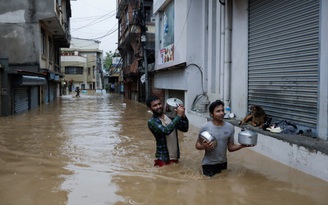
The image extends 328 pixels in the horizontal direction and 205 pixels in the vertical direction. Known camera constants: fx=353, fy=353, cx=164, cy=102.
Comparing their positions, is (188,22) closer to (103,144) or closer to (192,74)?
(192,74)

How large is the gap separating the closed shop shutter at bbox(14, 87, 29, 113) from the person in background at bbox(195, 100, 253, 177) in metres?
15.3

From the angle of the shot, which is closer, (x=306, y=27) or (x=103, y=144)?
(x=306, y=27)

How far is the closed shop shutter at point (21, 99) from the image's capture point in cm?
1845

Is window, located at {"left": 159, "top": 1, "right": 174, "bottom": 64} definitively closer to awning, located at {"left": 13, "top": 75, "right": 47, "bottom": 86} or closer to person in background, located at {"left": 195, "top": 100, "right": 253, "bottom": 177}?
awning, located at {"left": 13, "top": 75, "right": 47, "bottom": 86}

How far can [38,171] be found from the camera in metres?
6.40

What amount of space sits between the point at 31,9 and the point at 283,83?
18396 millimetres

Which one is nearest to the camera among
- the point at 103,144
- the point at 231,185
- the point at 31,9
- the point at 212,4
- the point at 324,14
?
the point at 231,185

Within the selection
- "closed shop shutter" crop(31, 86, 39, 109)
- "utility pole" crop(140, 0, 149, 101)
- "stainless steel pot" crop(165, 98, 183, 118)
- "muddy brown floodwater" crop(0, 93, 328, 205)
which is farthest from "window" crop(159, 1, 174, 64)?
"stainless steel pot" crop(165, 98, 183, 118)

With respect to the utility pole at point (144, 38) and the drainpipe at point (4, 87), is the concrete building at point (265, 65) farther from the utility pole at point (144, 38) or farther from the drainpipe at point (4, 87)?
the drainpipe at point (4, 87)

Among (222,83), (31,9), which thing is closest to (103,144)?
(222,83)

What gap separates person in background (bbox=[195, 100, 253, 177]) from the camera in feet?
16.8

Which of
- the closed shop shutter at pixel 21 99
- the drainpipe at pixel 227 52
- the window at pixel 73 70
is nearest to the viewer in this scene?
the drainpipe at pixel 227 52

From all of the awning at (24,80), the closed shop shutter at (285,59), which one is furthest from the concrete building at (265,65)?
the awning at (24,80)

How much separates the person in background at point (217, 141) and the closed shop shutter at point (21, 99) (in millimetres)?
15262
